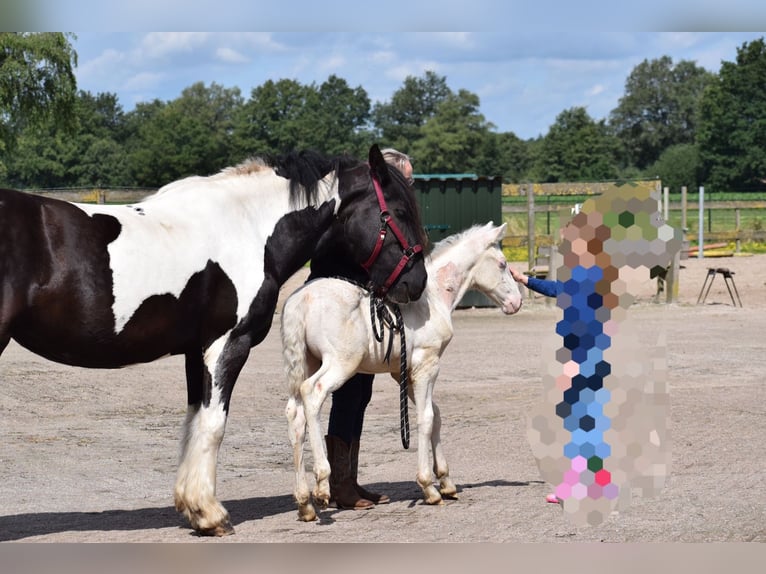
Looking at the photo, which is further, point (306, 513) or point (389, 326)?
point (389, 326)

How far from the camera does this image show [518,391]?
11242 mm

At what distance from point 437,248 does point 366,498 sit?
5.69 feet

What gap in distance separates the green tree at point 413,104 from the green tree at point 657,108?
54.8 feet

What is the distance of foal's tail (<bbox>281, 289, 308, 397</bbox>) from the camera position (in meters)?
6.05

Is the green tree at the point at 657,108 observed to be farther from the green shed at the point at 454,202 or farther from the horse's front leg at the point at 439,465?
the horse's front leg at the point at 439,465

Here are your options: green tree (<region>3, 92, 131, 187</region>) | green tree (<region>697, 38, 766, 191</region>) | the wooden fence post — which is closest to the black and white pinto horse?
the wooden fence post

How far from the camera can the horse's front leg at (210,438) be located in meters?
5.58

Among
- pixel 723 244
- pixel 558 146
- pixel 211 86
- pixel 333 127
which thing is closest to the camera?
pixel 723 244

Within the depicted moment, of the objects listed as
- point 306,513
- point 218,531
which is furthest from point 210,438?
point 306,513

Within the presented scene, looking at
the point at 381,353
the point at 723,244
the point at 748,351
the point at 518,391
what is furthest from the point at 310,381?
the point at 723,244

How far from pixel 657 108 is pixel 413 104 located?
2300cm

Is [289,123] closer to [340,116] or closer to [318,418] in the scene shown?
[340,116]

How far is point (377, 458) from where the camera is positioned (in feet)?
26.8

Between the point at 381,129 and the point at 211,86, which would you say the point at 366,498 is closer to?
the point at 381,129
